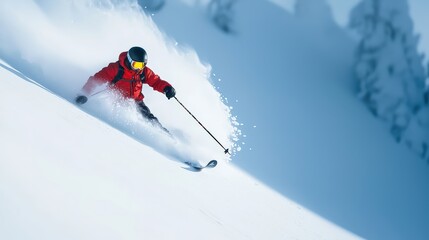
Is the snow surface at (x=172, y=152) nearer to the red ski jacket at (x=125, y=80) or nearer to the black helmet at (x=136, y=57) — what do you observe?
the red ski jacket at (x=125, y=80)

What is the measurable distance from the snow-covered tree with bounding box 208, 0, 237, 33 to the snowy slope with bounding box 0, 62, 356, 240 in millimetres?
28213

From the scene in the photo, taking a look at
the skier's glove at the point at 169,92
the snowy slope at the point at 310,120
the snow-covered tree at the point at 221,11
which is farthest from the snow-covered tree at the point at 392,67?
the skier's glove at the point at 169,92

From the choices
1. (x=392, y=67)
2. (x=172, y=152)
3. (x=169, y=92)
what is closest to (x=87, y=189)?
(x=172, y=152)

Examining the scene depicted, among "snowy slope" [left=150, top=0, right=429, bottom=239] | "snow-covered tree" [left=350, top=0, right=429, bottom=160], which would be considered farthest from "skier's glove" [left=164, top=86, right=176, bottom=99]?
"snow-covered tree" [left=350, top=0, right=429, bottom=160]

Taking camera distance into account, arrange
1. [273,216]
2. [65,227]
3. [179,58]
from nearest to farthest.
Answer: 1. [65,227]
2. [273,216]
3. [179,58]

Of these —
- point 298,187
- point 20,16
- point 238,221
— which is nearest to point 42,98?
point 238,221

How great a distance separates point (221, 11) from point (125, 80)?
26.7 m

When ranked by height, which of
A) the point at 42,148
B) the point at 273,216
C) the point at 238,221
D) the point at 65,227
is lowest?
the point at 273,216

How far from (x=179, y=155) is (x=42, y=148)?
3.59 m

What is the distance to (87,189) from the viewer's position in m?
2.36

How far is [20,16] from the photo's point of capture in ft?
23.5

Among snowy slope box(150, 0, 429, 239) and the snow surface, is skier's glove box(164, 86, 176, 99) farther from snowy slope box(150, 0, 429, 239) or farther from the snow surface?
snowy slope box(150, 0, 429, 239)

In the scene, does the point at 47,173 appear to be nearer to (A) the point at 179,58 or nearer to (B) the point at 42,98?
(B) the point at 42,98

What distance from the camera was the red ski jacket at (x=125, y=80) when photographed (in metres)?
6.00
